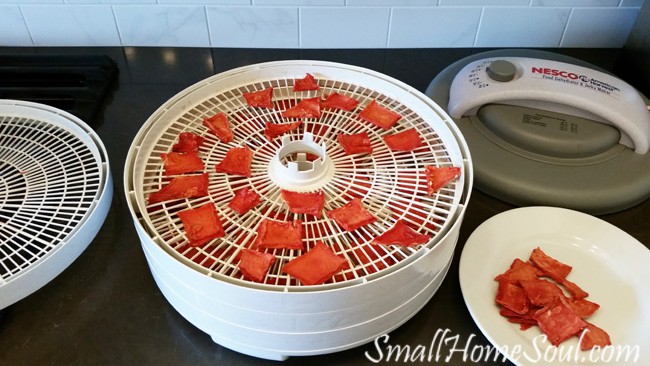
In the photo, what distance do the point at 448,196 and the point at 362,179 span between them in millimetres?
101

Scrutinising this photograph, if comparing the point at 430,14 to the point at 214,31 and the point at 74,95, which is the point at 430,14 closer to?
the point at 214,31

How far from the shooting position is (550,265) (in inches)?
25.8

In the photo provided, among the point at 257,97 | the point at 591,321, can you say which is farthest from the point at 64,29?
the point at 591,321

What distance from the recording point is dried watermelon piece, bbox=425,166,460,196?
63 centimetres

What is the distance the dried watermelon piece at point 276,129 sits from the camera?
0.71 m

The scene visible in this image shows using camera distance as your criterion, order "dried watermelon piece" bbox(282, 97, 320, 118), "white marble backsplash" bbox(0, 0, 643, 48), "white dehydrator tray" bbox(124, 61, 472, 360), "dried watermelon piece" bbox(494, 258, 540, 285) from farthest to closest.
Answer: "white marble backsplash" bbox(0, 0, 643, 48) < "dried watermelon piece" bbox(282, 97, 320, 118) < "dried watermelon piece" bbox(494, 258, 540, 285) < "white dehydrator tray" bbox(124, 61, 472, 360)

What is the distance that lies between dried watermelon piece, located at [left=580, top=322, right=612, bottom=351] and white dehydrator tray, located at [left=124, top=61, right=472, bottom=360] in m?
0.16

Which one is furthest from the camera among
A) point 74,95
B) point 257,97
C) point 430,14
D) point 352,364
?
point 430,14

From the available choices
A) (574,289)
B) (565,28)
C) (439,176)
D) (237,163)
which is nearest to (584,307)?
(574,289)

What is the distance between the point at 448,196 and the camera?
632mm

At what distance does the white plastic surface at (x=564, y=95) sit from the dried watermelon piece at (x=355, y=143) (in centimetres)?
20

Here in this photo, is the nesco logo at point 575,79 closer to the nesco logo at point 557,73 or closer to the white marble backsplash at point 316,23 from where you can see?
the nesco logo at point 557,73

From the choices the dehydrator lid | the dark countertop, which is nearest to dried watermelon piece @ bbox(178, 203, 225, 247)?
the dehydrator lid

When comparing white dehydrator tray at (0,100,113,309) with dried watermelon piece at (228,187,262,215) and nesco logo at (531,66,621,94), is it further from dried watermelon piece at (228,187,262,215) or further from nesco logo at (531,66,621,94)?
nesco logo at (531,66,621,94)
